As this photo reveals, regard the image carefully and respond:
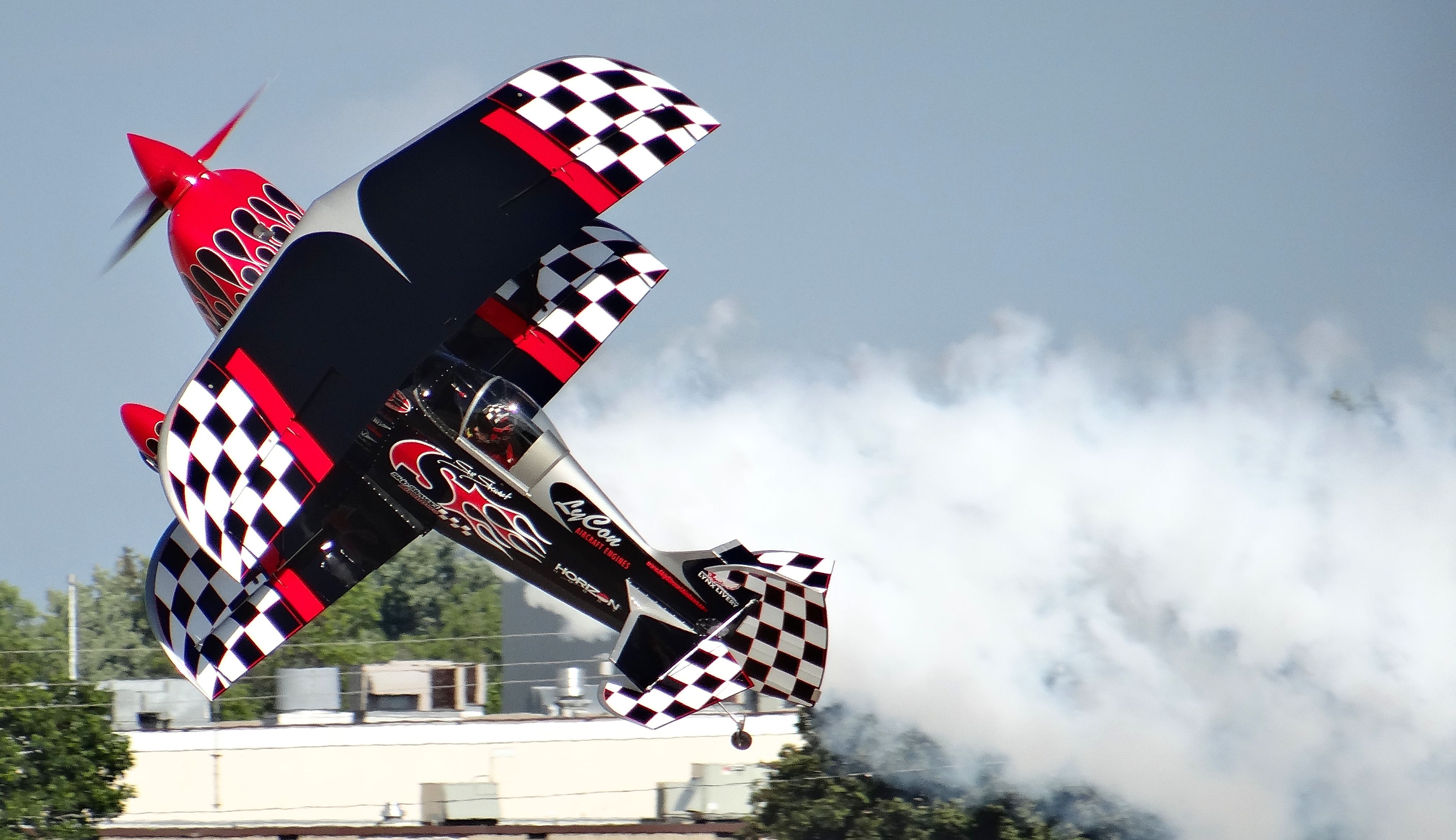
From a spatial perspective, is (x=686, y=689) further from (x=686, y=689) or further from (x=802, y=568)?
(x=802, y=568)

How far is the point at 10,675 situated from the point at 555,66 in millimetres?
17608

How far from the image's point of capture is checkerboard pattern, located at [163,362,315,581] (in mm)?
9766

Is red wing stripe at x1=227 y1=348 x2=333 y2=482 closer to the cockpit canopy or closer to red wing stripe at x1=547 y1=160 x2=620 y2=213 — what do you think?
the cockpit canopy

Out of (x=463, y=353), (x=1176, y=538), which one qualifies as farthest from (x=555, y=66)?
(x=1176, y=538)

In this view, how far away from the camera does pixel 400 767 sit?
26578 mm

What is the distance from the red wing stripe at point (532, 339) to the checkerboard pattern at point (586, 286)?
60 millimetres

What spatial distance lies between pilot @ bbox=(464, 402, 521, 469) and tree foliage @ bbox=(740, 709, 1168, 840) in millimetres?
5548

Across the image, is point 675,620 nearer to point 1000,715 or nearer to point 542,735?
point 1000,715

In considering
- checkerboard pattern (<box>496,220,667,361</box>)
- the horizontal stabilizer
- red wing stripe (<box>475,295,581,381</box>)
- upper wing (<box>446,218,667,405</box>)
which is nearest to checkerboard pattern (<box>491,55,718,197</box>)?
upper wing (<box>446,218,667,405</box>)

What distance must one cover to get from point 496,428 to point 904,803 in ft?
A: 22.4

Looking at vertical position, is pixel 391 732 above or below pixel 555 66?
below

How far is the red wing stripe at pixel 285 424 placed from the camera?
9.96 metres

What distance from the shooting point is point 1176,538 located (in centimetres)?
1265

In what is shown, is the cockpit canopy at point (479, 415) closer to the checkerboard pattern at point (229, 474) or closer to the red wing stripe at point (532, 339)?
the checkerboard pattern at point (229, 474)
